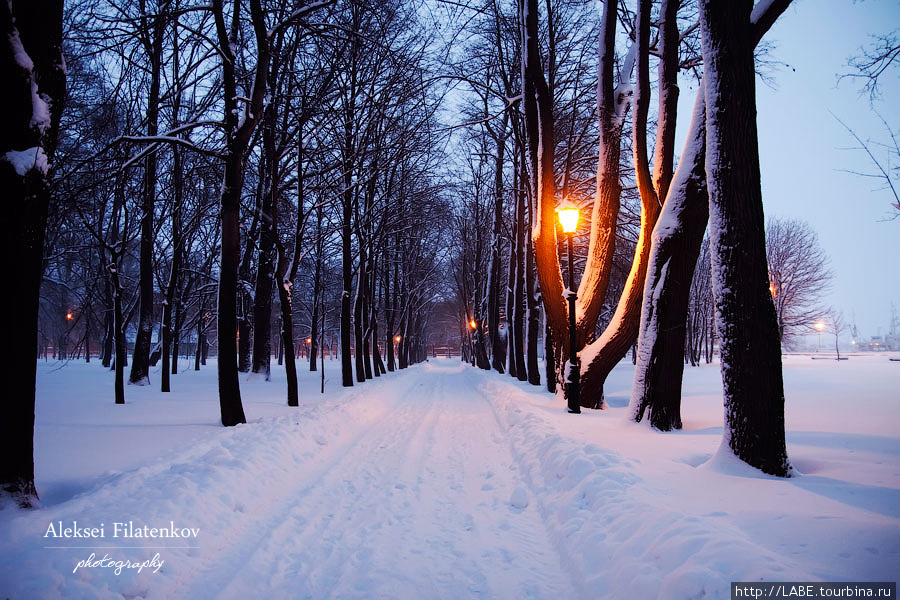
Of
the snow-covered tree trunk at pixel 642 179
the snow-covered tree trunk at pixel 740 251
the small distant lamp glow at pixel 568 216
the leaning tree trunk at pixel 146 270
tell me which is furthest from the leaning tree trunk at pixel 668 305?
the leaning tree trunk at pixel 146 270

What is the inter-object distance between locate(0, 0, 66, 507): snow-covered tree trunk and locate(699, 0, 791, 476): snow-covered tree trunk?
6.93 m

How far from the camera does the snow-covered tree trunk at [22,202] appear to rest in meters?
3.75

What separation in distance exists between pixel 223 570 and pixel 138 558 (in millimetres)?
640

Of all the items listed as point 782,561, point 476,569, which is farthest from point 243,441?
point 782,561

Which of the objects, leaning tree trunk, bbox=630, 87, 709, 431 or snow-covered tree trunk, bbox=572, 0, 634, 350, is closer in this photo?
leaning tree trunk, bbox=630, 87, 709, 431

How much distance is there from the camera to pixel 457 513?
4219 millimetres

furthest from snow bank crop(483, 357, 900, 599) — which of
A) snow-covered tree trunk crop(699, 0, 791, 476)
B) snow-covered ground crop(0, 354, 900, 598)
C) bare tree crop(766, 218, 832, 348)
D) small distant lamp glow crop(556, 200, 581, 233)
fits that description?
bare tree crop(766, 218, 832, 348)

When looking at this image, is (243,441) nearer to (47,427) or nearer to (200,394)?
(47,427)

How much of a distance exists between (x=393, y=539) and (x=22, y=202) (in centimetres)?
462

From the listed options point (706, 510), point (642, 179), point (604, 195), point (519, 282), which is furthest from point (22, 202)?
point (519, 282)

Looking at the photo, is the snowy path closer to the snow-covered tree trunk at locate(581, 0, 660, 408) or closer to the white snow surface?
the white snow surface

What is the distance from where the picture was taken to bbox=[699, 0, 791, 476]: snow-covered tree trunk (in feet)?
14.0

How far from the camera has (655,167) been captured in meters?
8.16

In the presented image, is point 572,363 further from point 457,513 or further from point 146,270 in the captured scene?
point 146,270
